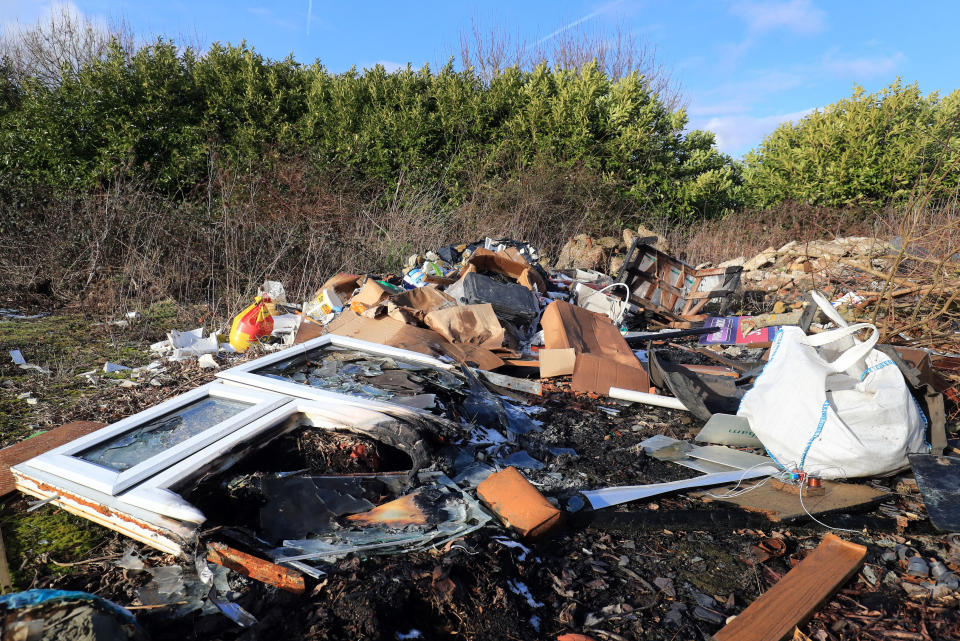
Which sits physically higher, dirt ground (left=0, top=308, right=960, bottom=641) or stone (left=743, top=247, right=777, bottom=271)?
stone (left=743, top=247, right=777, bottom=271)

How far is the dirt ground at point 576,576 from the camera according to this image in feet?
5.03

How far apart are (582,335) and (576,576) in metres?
3.04

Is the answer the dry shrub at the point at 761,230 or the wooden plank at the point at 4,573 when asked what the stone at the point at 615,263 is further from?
the wooden plank at the point at 4,573

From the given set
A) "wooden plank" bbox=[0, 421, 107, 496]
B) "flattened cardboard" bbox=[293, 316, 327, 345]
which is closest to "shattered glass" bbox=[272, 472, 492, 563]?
"wooden plank" bbox=[0, 421, 107, 496]

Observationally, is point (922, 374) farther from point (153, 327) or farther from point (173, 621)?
point (153, 327)

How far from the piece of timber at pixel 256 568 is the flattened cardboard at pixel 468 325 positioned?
123 inches

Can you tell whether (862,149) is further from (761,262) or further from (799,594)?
(799,594)

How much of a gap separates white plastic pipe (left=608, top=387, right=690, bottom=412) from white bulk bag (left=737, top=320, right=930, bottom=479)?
99cm

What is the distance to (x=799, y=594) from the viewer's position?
190 centimetres

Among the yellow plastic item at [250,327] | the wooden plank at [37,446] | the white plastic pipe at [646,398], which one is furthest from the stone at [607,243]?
the wooden plank at [37,446]

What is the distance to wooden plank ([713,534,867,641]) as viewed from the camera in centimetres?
172

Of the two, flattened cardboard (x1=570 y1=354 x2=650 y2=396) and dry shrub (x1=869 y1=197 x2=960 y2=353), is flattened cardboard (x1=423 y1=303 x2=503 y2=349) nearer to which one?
flattened cardboard (x1=570 y1=354 x2=650 y2=396)

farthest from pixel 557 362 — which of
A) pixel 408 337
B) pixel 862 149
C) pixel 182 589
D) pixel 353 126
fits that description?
pixel 862 149

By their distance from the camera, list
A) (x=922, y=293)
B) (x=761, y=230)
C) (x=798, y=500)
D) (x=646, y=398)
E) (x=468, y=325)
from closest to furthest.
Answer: (x=798, y=500) < (x=646, y=398) < (x=922, y=293) < (x=468, y=325) < (x=761, y=230)
